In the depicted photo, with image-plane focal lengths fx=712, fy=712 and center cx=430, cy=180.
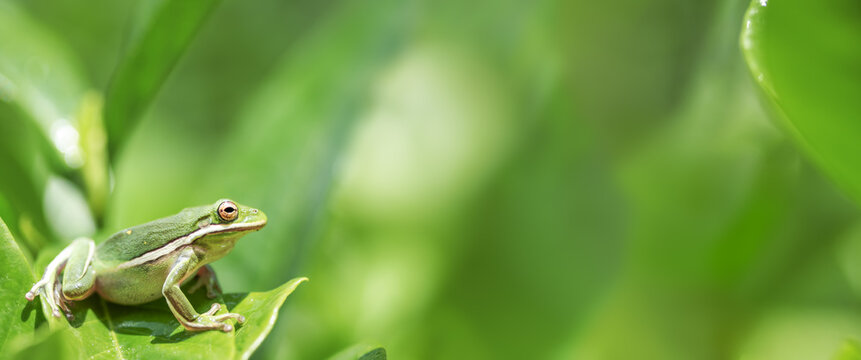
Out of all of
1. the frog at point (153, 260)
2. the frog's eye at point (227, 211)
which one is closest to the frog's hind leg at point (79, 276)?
the frog at point (153, 260)

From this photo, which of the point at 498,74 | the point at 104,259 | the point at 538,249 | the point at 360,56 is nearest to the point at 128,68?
the point at 104,259

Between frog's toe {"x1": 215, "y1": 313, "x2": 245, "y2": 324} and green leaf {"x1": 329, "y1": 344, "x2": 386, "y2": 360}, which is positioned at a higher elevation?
frog's toe {"x1": 215, "y1": 313, "x2": 245, "y2": 324}

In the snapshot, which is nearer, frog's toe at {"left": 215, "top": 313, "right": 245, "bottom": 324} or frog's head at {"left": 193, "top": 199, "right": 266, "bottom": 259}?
frog's toe at {"left": 215, "top": 313, "right": 245, "bottom": 324}

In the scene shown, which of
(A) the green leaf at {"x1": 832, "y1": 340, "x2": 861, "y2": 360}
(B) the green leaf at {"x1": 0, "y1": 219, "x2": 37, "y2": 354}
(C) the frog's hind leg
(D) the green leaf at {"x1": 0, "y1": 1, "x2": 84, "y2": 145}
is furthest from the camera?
(D) the green leaf at {"x1": 0, "y1": 1, "x2": 84, "y2": 145}

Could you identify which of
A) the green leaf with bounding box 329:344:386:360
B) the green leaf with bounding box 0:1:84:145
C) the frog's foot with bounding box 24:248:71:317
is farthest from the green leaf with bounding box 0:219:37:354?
the green leaf with bounding box 0:1:84:145

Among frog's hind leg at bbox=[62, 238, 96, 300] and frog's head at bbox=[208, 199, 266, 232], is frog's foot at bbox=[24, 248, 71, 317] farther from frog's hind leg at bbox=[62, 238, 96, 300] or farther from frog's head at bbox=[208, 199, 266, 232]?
frog's head at bbox=[208, 199, 266, 232]

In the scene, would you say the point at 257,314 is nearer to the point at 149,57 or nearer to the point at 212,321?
the point at 212,321

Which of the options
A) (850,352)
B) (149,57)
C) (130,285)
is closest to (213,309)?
(130,285)

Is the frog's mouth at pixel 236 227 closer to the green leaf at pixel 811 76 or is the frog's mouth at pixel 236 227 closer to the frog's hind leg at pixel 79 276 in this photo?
the frog's hind leg at pixel 79 276

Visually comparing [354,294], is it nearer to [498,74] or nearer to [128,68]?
[128,68]
